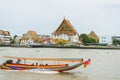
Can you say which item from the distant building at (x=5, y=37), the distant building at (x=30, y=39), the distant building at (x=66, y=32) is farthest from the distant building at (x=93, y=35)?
the distant building at (x=5, y=37)

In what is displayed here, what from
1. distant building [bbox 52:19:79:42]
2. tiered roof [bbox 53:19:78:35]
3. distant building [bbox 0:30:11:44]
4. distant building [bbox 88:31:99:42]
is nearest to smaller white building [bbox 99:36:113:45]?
distant building [bbox 88:31:99:42]

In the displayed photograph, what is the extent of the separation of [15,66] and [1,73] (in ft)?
4.46

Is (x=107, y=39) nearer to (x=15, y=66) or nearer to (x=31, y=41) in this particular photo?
(x=31, y=41)

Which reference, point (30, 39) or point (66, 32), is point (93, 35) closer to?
point (66, 32)

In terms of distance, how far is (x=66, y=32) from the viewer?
5015 inches

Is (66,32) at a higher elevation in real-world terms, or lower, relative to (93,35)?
higher

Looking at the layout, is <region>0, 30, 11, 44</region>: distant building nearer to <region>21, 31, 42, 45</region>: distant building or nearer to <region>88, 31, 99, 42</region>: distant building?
<region>21, 31, 42, 45</region>: distant building

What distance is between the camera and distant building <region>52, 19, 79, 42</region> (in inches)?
5002

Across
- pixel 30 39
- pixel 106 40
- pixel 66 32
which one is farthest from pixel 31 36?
pixel 106 40

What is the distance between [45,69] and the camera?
2688 centimetres

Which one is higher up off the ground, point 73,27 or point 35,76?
point 73,27

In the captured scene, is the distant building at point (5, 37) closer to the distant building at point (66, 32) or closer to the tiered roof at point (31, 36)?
the tiered roof at point (31, 36)

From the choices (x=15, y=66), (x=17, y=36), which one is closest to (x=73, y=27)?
(x=17, y=36)

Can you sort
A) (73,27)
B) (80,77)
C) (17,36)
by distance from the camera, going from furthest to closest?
(17,36), (73,27), (80,77)
